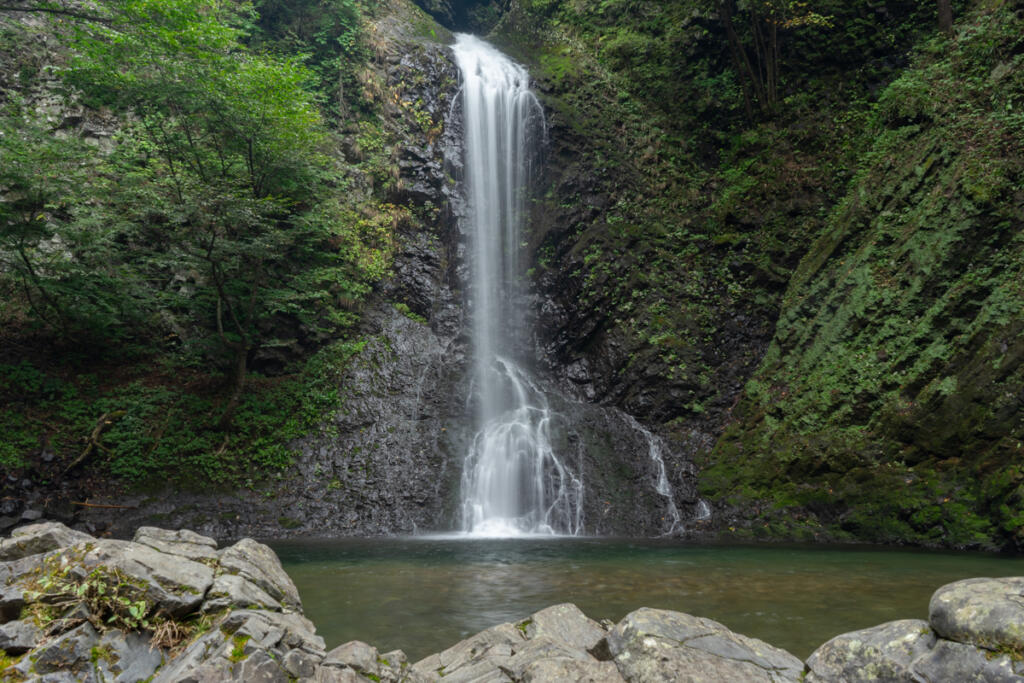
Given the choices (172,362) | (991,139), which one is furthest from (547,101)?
(172,362)

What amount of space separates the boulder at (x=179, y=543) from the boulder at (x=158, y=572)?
0.18 metres

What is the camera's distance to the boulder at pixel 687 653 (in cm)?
295

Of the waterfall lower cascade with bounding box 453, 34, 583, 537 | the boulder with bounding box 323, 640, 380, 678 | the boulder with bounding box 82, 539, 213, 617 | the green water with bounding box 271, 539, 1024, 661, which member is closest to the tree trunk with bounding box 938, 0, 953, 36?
the waterfall lower cascade with bounding box 453, 34, 583, 537

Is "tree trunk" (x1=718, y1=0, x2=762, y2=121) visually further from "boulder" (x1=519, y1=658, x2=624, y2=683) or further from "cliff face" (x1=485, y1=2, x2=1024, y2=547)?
"boulder" (x1=519, y1=658, x2=624, y2=683)

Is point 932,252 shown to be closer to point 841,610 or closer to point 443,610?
point 841,610

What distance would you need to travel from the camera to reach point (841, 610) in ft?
16.3

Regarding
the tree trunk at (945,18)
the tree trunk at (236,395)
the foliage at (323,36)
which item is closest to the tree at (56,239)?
the tree trunk at (236,395)

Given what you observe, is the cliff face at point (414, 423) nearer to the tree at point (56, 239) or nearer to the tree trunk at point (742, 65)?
the tree at point (56, 239)

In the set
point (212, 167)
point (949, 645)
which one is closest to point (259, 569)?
point (949, 645)

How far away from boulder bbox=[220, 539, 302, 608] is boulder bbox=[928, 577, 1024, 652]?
407cm

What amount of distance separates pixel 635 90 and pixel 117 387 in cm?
1673

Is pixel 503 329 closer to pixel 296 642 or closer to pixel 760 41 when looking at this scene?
pixel 760 41

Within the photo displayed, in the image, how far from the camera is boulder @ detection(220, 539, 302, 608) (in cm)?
385

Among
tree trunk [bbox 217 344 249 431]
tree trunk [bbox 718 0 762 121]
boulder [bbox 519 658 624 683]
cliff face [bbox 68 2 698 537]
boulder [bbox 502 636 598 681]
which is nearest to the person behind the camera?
boulder [bbox 519 658 624 683]
